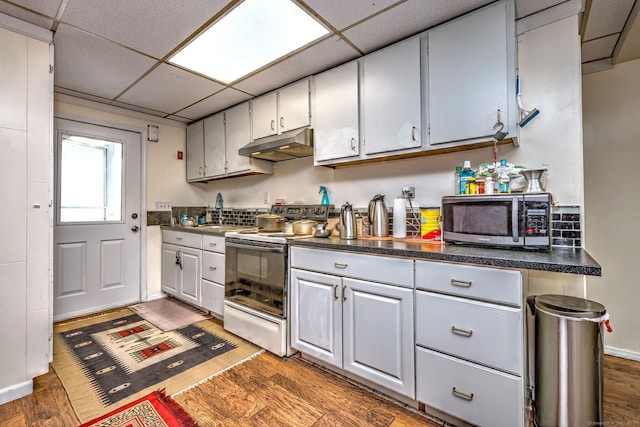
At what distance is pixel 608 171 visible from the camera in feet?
7.18

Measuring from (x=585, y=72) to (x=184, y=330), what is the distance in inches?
156

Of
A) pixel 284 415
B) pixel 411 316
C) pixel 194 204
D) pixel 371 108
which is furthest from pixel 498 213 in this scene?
pixel 194 204

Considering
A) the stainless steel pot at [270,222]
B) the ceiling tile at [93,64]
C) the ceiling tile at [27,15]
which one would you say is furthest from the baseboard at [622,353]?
the ceiling tile at [27,15]

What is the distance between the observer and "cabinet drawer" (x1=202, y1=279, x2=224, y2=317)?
8.99ft

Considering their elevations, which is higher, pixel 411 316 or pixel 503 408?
pixel 411 316

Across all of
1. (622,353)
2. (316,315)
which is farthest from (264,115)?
(622,353)

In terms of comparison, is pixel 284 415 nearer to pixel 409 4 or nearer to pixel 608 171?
pixel 409 4

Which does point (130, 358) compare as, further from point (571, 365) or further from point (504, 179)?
point (504, 179)

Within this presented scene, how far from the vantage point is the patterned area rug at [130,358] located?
178 cm

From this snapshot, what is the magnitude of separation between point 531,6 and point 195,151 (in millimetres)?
3530

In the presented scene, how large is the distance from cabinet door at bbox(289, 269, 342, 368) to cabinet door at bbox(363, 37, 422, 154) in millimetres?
1022

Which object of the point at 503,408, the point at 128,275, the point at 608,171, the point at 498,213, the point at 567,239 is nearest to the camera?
the point at 503,408

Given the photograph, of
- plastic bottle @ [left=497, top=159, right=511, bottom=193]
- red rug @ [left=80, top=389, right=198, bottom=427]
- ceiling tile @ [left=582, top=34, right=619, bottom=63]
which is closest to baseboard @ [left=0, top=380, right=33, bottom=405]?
red rug @ [left=80, top=389, right=198, bottom=427]

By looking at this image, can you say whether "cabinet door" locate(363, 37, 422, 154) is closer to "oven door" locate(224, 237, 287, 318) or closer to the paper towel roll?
the paper towel roll
